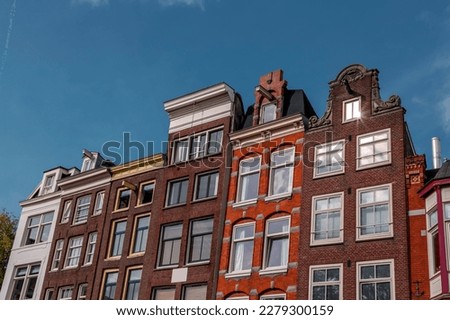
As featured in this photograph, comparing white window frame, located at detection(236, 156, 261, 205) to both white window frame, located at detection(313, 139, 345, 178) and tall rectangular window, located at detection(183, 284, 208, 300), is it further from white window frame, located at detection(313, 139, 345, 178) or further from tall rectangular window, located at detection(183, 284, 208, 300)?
tall rectangular window, located at detection(183, 284, 208, 300)

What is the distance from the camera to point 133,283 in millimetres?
35344

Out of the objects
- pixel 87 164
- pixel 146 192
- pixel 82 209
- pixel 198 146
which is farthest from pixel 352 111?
pixel 87 164

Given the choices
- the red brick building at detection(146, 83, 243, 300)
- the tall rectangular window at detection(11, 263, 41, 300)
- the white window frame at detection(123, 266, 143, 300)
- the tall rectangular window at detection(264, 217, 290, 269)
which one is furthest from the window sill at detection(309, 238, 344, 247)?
the tall rectangular window at detection(11, 263, 41, 300)

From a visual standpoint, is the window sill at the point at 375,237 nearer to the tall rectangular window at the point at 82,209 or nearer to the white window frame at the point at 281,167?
the white window frame at the point at 281,167

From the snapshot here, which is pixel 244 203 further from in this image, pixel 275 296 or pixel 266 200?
pixel 275 296

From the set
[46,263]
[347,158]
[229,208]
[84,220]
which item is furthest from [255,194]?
[46,263]

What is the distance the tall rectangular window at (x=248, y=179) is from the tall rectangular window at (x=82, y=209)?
44.2 feet

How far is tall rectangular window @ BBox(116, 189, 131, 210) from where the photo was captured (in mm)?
38906

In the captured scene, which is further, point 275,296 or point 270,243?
point 270,243

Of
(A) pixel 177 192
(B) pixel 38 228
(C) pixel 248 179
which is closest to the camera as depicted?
(C) pixel 248 179

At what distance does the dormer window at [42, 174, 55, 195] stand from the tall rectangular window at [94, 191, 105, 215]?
263 inches

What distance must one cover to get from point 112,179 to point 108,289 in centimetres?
771

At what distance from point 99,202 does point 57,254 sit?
192 inches

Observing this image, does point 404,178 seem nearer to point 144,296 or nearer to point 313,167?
point 313,167
